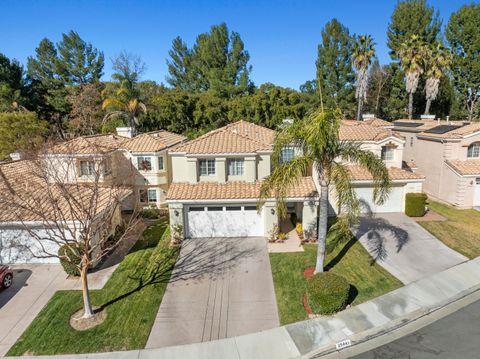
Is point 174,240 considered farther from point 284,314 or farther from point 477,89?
point 477,89

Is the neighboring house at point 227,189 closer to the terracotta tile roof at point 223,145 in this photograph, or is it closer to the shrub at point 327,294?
the terracotta tile roof at point 223,145

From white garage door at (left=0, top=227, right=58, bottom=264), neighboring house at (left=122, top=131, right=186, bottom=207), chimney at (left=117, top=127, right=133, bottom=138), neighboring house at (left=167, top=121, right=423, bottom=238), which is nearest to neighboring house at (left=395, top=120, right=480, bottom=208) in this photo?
neighboring house at (left=167, top=121, right=423, bottom=238)

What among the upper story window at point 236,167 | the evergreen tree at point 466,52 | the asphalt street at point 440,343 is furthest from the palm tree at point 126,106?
the evergreen tree at point 466,52

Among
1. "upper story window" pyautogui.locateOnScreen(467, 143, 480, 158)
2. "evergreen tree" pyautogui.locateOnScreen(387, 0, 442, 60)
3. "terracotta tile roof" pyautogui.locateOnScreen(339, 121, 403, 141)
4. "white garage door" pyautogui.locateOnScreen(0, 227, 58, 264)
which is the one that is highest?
"evergreen tree" pyautogui.locateOnScreen(387, 0, 442, 60)

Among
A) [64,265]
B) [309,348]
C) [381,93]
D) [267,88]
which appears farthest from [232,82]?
[309,348]

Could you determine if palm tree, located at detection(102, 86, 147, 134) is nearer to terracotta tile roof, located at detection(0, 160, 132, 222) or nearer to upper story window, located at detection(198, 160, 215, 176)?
terracotta tile roof, located at detection(0, 160, 132, 222)

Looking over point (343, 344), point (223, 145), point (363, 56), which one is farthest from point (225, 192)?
point (363, 56)
